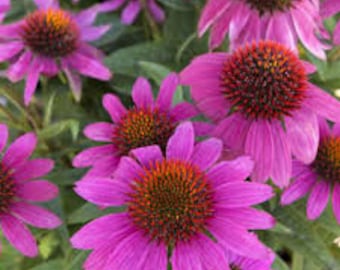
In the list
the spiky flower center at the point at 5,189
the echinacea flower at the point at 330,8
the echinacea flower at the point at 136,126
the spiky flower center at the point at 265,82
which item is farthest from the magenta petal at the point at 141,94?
the echinacea flower at the point at 330,8

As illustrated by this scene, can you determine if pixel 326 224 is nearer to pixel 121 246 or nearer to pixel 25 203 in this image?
pixel 121 246

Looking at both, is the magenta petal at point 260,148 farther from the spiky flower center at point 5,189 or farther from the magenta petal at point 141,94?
the spiky flower center at point 5,189

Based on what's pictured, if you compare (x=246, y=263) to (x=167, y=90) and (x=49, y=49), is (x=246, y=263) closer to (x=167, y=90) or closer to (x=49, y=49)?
(x=167, y=90)

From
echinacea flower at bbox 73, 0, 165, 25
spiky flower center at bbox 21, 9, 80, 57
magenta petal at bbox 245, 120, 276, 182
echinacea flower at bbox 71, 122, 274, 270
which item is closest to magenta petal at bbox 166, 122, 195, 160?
echinacea flower at bbox 71, 122, 274, 270

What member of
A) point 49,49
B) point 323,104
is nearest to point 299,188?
point 323,104

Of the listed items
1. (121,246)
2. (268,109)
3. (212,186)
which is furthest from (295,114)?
(121,246)
